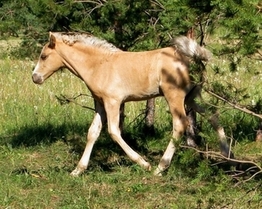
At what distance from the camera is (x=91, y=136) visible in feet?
33.6

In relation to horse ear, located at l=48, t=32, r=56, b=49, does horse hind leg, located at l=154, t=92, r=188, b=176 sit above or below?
below

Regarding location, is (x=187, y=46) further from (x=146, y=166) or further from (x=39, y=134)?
(x=39, y=134)

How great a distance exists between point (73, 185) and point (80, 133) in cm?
301

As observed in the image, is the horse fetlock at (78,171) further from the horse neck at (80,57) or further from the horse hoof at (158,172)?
the horse neck at (80,57)

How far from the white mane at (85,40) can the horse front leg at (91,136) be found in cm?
80

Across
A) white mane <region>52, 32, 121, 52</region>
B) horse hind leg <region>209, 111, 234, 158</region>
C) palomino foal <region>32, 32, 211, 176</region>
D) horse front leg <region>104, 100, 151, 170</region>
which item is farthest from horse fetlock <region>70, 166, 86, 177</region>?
horse hind leg <region>209, 111, 234, 158</region>

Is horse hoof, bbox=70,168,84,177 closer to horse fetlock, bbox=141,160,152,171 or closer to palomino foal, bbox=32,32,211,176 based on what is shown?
palomino foal, bbox=32,32,211,176

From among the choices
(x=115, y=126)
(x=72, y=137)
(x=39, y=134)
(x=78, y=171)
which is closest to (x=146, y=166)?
(x=115, y=126)

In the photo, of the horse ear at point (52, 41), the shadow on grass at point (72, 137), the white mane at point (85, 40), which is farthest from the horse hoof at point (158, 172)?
the horse ear at point (52, 41)

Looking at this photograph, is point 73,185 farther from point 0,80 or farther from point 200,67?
point 0,80

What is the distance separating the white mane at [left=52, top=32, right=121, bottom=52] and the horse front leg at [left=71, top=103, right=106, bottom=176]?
800 mm

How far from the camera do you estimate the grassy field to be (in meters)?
8.25

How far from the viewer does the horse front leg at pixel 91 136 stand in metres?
9.98

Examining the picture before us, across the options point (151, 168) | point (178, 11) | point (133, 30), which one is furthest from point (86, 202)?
point (133, 30)
